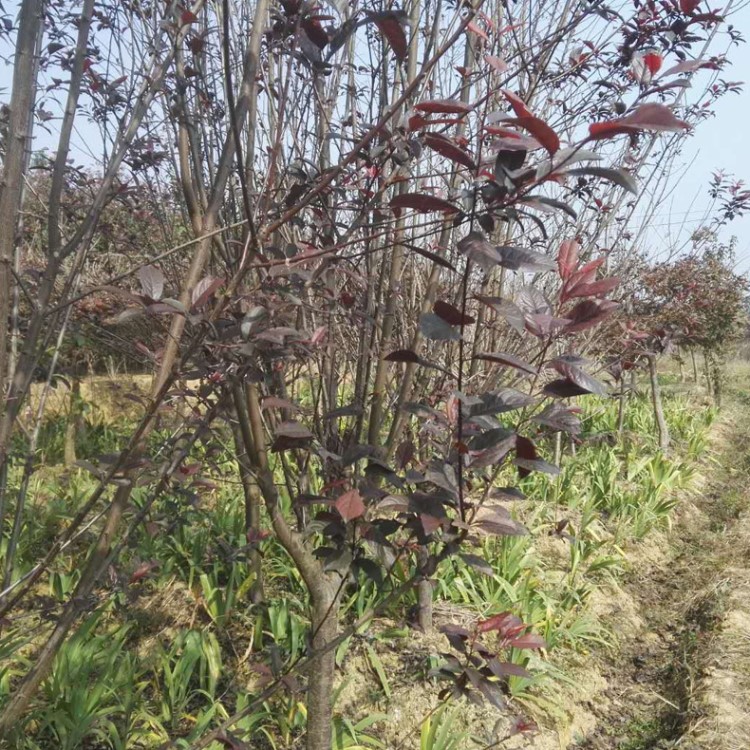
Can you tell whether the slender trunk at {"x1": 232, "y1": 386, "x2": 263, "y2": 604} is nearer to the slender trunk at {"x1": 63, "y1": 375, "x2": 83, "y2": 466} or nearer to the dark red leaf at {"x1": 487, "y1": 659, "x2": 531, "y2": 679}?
the dark red leaf at {"x1": 487, "y1": 659, "x2": 531, "y2": 679}

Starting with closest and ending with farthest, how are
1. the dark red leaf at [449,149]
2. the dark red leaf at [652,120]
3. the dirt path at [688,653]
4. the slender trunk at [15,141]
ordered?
the dark red leaf at [652,120], the dark red leaf at [449,149], the slender trunk at [15,141], the dirt path at [688,653]

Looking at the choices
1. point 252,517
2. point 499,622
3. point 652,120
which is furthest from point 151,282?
point 252,517

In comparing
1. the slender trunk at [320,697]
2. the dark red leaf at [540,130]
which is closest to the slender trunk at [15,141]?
the dark red leaf at [540,130]

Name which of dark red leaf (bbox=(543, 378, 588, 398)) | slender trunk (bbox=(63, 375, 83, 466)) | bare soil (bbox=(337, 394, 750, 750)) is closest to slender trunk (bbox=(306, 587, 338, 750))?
bare soil (bbox=(337, 394, 750, 750))

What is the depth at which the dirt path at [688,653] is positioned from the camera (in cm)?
271

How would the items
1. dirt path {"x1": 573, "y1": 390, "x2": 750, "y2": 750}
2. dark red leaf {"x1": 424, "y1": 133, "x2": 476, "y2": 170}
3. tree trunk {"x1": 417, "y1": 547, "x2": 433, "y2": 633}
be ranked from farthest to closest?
tree trunk {"x1": 417, "y1": 547, "x2": 433, "y2": 633}, dirt path {"x1": 573, "y1": 390, "x2": 750, "y2": 750}, dark red leaf {"x1": 424, "y1": 133, "x2": 476, "y2": 170}

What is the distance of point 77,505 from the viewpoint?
393 centimetres

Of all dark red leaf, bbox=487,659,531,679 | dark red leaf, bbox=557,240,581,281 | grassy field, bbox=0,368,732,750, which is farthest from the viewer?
grassy field, bbox=0,368,732,750

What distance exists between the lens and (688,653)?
3.26 meters

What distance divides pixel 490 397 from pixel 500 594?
2438 mm

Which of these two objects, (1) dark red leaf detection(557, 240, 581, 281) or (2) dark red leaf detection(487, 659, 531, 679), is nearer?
(1) dark red leaf detection(557, 240, 581, 281)

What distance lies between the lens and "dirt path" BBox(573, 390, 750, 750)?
2.71 metres

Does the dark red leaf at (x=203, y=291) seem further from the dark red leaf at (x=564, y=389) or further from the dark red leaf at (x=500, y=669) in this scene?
the dark red leaf at (x=500, y=669)

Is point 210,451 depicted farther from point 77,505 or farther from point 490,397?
point 77,505
